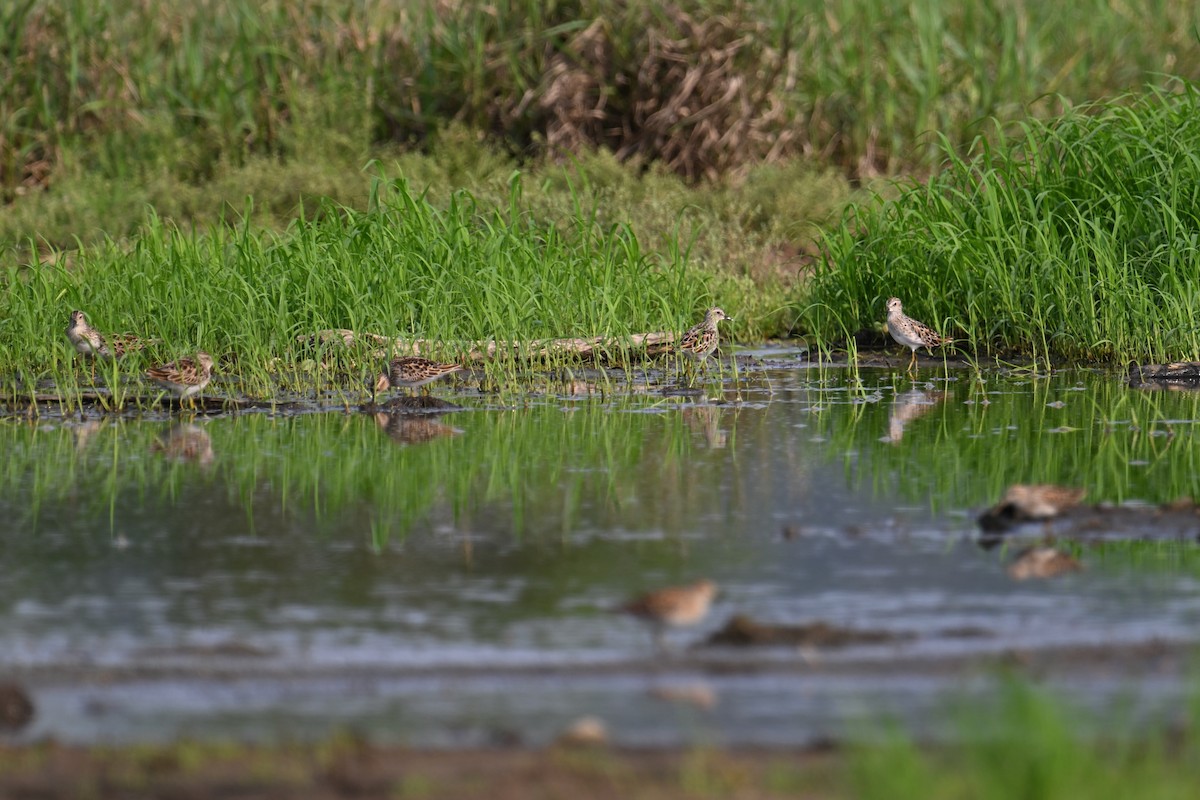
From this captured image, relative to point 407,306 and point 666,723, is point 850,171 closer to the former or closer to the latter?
point 407,306

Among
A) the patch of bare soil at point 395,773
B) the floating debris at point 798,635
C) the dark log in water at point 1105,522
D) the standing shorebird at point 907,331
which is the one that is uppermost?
the standing shorebird at point 907,331

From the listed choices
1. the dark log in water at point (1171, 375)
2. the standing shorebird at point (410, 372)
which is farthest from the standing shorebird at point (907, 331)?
the standing shorebird at point (410, 372)

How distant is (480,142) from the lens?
64.2 ft

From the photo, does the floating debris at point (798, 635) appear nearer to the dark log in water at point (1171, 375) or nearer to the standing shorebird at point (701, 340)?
the dark log in water at point (1171, 375)

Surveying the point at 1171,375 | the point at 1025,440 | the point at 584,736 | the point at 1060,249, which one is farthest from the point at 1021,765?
the point at 1060,249

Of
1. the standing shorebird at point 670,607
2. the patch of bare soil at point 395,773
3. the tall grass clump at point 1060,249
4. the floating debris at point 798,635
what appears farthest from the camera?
the tall grass clump at point 1060,249

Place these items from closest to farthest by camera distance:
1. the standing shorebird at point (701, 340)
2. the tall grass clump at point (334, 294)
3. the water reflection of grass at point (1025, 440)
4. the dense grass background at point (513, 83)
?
the water reflection of grass at point (1025, 440) → the tall grass clump at point (334, 294) → the standing shorebird at point (701, 340) → the dense grass background at point (513, 83)

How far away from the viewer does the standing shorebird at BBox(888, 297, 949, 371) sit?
12.2m

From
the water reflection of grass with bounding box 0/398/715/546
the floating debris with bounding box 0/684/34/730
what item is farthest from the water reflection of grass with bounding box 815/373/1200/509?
the floating debris with bounding box 0/684/34/730

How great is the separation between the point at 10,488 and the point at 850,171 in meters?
13.2

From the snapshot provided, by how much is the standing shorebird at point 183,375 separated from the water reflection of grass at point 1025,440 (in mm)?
3596

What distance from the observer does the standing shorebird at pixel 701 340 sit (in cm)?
1193

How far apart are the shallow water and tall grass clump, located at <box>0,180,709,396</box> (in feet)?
4.23

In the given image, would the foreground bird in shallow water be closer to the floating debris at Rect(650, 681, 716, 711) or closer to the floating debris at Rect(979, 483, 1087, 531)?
the floating debris at Rect(979, 483, 1087, 531)
